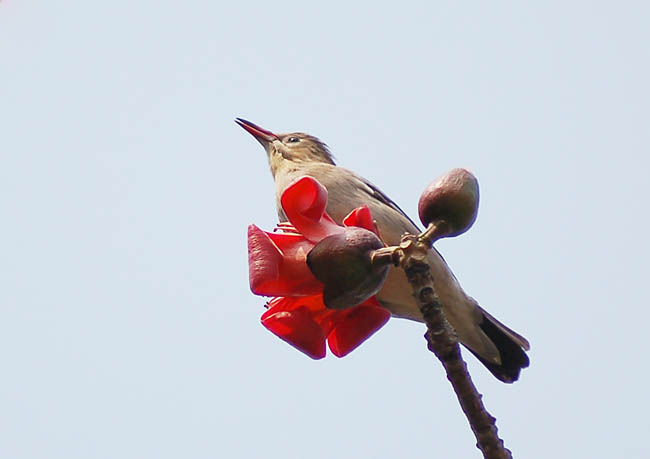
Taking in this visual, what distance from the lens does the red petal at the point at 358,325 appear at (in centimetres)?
236

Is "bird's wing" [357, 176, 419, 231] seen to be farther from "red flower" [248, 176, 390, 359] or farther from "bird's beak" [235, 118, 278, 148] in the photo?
"red flower" [248, 176, 390, 359]

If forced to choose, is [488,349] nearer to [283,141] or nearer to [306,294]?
[283,141]

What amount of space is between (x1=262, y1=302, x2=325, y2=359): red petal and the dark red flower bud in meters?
0.42

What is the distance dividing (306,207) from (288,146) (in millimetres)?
5175

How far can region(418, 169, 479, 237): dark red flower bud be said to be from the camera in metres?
2.12

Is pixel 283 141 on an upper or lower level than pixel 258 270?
upper

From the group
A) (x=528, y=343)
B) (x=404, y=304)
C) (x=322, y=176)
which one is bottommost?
(x=528, y=343)

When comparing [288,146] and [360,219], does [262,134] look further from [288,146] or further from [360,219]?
[360,219]

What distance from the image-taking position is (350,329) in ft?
7.80

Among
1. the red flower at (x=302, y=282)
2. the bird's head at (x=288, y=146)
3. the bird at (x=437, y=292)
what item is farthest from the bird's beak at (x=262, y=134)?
the red flower at (x=302, y=282)

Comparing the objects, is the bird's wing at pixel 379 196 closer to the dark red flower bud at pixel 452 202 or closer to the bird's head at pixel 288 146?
the bird's head at pixel 288 146

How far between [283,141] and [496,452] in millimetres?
5710

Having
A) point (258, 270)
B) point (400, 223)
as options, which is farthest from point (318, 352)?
point (400, 223)

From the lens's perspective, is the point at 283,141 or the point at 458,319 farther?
the point at 283,141
